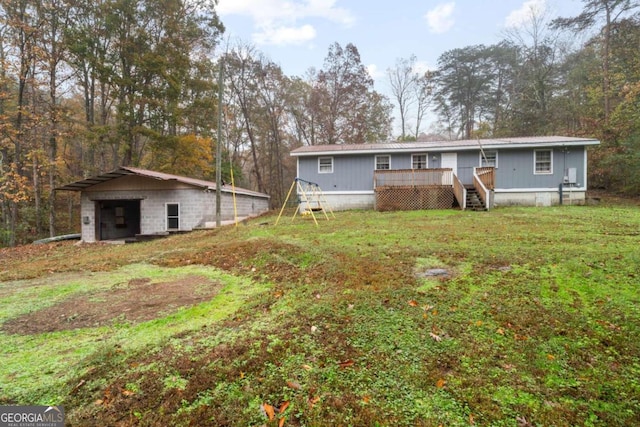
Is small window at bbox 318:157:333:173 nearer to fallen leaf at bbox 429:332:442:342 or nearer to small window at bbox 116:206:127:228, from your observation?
small window at bbox 116:206:127:228

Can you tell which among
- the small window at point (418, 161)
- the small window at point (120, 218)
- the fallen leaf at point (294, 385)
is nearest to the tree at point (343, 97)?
the small window at point (418, 161)

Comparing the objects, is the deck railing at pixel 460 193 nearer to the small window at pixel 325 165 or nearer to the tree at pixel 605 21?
the small window at pixel 325 165

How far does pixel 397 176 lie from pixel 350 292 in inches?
427

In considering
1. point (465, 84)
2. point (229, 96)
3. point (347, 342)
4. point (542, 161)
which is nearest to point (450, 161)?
point (542, 161)

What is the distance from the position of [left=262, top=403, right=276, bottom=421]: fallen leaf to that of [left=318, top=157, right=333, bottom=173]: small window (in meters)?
13.8

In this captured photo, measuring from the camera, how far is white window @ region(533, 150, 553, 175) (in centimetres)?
1366

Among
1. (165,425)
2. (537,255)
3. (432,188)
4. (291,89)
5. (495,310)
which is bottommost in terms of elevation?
(165,425)

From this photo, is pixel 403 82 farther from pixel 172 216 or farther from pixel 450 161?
pixel 172 216

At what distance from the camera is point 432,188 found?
13484mm

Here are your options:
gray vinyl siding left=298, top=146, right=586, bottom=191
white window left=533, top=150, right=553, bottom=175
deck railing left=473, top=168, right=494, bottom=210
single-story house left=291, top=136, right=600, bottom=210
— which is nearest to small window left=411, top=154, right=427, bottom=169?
single-story house left=291, top=136, right=600, bottom=210

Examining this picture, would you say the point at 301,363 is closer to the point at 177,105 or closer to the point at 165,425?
the point at 165,425

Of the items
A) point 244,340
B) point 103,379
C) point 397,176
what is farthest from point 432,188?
point 103,379

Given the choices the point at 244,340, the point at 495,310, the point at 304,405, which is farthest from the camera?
the point at 495,310

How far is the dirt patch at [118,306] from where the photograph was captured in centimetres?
344
